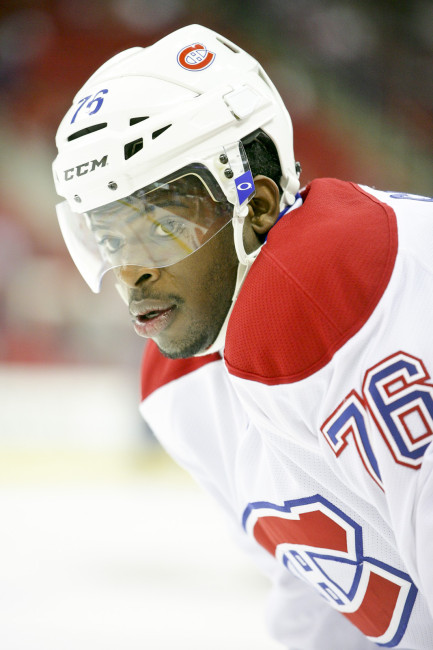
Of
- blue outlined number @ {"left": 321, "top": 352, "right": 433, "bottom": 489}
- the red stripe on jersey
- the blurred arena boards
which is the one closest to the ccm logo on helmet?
blue outlined number @ {"left": 321, "top": 352, "right": 433, "bottom": 489}

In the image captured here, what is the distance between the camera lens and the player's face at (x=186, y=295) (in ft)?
4.63

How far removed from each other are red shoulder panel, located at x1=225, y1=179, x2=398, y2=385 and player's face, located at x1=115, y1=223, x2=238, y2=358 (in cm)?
24

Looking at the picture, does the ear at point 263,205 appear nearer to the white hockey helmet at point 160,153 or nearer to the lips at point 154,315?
the white hockey helmet at point 160,153

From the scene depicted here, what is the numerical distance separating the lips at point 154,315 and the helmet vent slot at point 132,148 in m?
0.26

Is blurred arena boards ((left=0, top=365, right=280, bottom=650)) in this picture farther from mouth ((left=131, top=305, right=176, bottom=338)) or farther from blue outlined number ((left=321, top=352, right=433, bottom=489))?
blue outlined number ((left=321, top=352, right=433, bottom=489))

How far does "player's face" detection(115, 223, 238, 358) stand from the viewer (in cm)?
141

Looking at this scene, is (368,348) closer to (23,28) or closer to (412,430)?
(412,430)

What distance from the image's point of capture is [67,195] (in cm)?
146

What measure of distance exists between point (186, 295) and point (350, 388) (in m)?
0.44

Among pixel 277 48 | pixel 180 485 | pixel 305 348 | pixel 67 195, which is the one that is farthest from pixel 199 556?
pixel 277 48

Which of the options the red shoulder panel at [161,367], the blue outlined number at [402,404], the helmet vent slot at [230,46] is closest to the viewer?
the blue outlined number at [402,404]

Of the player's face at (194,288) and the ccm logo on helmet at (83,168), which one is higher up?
the ccm logo on helmet at (83,168)

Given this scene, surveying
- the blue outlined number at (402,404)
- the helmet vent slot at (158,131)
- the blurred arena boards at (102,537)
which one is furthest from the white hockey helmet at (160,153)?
the blurred arena boards at (102,537)

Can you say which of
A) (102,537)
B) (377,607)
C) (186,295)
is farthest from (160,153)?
(102,537)
